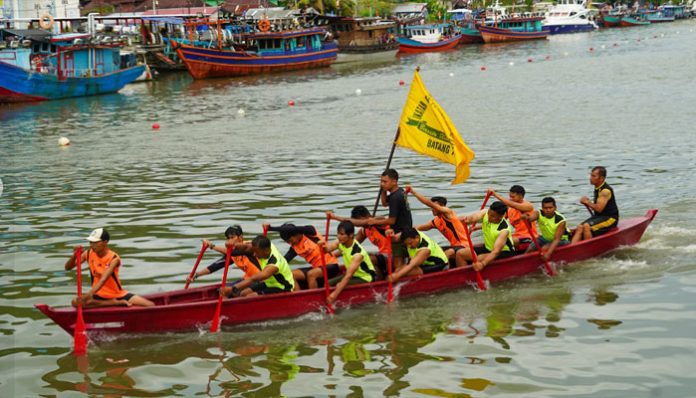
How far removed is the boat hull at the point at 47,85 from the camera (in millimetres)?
47156

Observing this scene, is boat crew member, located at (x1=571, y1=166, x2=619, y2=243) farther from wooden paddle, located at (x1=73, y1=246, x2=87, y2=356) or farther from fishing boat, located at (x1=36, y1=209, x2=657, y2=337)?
wooden paddle, located at (x1=73, y1=246, x2=87, y2=356)

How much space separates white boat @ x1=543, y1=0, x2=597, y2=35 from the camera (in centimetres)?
10319

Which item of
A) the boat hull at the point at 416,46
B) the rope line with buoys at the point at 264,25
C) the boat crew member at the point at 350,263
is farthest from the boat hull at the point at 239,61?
the boat crew member at the point at 350,263

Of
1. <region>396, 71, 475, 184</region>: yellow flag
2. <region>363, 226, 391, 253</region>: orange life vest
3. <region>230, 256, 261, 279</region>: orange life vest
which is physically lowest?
<region>230, 256, 261, 279</region>: orange life vest

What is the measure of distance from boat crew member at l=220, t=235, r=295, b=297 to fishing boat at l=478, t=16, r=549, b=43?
255 feet

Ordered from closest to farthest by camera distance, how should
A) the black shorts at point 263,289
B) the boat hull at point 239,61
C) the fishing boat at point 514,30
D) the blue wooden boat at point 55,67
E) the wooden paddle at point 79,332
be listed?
the wooden paddle at point 79,332 → the black shorts at point 263,289 → the blue wooden boat at point 55,67 → the boat hull at point 239,61 → the fishing boat at point 514,30

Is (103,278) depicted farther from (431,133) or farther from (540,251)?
(540,251)

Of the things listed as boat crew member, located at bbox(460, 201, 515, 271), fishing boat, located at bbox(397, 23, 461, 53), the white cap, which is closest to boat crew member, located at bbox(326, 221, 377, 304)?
boat crew member, located at bbox(460, 201, 515, 271)

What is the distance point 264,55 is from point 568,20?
5028 centimetres

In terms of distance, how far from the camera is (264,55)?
65375 mm

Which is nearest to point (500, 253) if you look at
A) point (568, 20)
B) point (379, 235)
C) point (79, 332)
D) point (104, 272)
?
point (379, 235)

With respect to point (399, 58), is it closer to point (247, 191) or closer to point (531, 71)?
point (531, 71)

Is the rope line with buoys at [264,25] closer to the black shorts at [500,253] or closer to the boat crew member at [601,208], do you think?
the boat crew member at [601,208]

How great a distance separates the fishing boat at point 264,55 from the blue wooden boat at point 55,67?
636 centimetres
